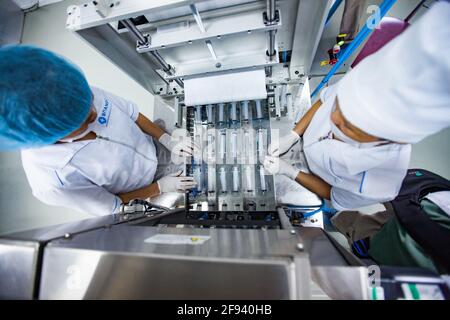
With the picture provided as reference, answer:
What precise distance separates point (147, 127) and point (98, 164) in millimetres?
395

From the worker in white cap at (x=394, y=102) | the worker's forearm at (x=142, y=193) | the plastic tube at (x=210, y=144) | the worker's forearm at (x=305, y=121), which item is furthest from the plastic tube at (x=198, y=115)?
the worker in white cap at (x=394, y=102)

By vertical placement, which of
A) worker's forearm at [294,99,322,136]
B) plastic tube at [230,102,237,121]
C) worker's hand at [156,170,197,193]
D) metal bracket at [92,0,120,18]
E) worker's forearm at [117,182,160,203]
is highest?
metal bracket at [92,0,120,18]

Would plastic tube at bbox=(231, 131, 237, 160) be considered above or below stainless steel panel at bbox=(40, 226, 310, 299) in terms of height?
above

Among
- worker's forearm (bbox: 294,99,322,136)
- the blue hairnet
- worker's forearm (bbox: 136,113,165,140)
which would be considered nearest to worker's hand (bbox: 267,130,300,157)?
worker's forearm (bbox: 294,99,322,136)

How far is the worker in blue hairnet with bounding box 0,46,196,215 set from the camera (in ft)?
1.84

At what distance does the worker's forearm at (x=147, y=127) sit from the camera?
116 centimetres

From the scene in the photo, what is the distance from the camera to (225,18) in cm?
85

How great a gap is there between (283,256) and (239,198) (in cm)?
78

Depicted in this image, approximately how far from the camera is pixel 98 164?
2.87 feet

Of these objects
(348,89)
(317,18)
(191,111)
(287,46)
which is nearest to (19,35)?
(191,111)

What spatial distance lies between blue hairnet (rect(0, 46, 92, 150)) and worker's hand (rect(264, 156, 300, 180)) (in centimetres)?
87

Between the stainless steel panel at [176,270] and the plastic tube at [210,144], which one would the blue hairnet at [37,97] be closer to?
the stainless steel panel at [176,270]

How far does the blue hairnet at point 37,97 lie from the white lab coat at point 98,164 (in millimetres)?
123

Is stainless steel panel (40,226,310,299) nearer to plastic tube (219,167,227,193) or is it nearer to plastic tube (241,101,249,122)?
plastic tube (219,167,227,193)
